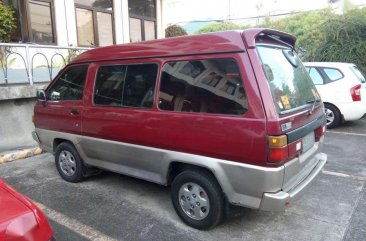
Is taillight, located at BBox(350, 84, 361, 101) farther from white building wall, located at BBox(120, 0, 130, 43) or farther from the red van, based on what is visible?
white building wall, located at BBox(120, 0, 130, 43)

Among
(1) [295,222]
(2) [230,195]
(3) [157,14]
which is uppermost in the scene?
(3) [157,14]

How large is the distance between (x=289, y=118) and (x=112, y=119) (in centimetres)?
212

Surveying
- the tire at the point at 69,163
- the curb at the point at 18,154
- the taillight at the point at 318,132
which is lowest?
the curb at the point at 18,154

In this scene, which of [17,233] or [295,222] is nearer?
[17,233]

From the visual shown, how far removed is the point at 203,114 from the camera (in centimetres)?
337

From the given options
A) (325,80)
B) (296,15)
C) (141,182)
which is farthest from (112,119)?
(296,15)

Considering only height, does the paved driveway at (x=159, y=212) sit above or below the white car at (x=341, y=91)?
below

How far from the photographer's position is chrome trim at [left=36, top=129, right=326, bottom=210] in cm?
306

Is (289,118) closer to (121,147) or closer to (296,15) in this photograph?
(121,147)

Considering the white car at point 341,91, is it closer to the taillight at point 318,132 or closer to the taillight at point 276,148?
the taillight at point 318,132

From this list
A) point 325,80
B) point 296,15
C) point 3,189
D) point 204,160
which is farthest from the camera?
point 296,15

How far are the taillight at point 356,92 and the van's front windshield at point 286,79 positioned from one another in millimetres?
4104

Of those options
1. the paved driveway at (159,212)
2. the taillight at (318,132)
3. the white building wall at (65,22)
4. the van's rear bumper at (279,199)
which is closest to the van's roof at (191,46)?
the taillight at (318,132)

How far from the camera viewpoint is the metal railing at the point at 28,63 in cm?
726
